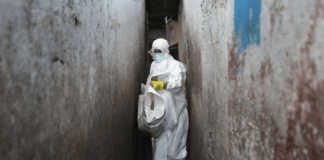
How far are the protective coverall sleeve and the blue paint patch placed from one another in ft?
4.78

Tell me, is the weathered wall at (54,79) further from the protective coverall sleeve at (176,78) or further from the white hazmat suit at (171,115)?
the protective coverall sleeve at (176,78)

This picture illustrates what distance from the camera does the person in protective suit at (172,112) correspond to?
2.57 meters

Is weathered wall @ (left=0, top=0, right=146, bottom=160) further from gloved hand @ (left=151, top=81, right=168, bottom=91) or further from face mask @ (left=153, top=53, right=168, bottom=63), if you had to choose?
face mask @ (left=153, top=53, right=168, bottom=63)

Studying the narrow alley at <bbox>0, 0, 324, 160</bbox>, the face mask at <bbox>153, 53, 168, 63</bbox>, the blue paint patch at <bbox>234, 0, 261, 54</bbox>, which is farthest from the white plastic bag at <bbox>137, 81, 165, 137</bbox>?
the blue paint patch at <bbox>234, 0, 261, 54</bbox>

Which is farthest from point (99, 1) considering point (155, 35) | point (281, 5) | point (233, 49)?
point (155, 35)

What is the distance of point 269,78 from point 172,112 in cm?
187

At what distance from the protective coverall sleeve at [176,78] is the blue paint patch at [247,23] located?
1.46 metres

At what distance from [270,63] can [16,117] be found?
925mm

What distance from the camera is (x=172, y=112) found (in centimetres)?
261

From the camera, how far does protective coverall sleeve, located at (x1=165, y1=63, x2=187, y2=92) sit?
257 cm

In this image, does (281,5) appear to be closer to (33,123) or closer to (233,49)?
(233,49)

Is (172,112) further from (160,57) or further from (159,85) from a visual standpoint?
(160,57)

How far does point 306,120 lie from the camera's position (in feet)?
2.03

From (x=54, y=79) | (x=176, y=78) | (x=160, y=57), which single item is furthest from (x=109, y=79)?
(x=160, y=57)
